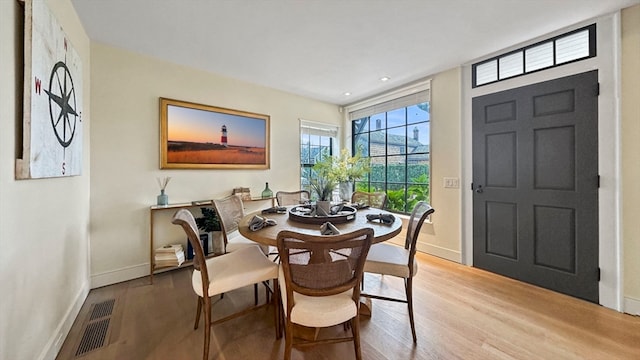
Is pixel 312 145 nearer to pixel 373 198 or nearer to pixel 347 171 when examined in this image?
pixel 347 171

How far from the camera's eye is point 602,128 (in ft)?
7.00

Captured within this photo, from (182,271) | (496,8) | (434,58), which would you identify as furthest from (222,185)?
(496,8)

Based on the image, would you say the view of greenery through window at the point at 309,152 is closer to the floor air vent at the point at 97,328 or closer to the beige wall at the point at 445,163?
the beige wall at the point at 445,163

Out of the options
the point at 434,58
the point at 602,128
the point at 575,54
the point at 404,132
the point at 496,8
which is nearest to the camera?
the point at 496,8

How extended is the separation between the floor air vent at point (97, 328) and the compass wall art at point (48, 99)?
1207 mm

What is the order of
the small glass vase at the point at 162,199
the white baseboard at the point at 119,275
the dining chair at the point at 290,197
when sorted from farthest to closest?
the dining chair at the point at 290,197 < the small glass vase at the point at 162,199 < the white baseboard at the point at 119,275

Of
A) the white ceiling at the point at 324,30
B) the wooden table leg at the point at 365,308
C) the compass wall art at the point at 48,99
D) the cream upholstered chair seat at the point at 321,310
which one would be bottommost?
the wooden table leg at the point at 365,308

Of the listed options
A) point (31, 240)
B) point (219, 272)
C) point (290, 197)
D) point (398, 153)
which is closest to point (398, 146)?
point (398, 153)

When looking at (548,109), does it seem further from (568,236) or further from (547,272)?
(547,272)

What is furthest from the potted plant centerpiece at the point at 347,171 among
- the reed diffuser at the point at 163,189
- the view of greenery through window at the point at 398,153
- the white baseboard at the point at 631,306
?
the white baseboard at the point at 631,306

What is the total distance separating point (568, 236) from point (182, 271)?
4220mm

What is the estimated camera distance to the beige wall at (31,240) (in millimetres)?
1092

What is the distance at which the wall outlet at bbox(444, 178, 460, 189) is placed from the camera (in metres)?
3.15

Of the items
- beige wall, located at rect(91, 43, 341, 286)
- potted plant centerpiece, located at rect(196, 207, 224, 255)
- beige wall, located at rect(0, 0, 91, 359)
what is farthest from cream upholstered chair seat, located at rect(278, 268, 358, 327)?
beige wall, located at rect(91, 43, 341, 286)
